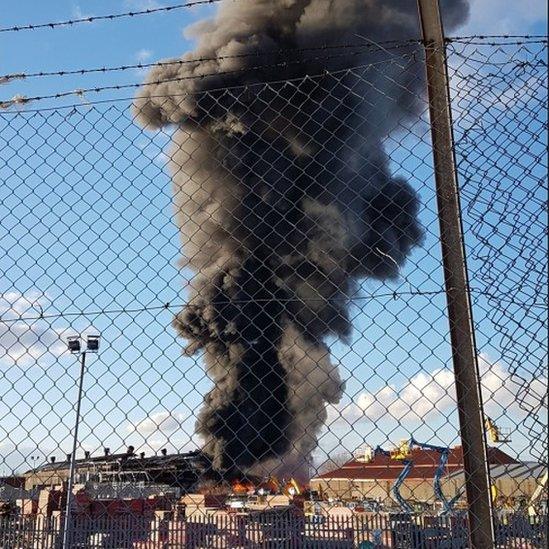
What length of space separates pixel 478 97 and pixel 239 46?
66.8 feet

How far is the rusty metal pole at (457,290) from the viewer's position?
1649 millimetres

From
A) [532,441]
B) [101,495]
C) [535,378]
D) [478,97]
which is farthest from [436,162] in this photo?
[101,495]

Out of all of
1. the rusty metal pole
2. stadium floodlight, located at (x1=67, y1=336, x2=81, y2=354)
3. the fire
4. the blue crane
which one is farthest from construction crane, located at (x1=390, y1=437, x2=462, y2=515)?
the fire

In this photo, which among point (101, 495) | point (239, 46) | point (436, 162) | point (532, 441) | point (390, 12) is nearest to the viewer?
point (532, 441)

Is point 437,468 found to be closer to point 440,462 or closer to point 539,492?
point 440,462

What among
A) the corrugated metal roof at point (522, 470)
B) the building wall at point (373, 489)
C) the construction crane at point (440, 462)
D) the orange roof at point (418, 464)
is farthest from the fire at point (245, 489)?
the corrugated metal roof at point (522, 470)

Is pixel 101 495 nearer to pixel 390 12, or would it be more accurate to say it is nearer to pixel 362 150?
pixel 362 150

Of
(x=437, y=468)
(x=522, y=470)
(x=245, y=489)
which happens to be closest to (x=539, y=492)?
(x=522, y=470)

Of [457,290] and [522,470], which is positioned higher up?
[457,290]

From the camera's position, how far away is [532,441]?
5.33 ft

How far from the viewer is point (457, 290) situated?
68.1 inches

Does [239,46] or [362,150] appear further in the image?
[239,46]

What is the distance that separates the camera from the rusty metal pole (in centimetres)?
165

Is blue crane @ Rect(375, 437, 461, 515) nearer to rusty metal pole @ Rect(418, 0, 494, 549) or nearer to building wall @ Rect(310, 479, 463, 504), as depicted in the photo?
rusty metal pole @ Rect(418, 0, 494, 549)
